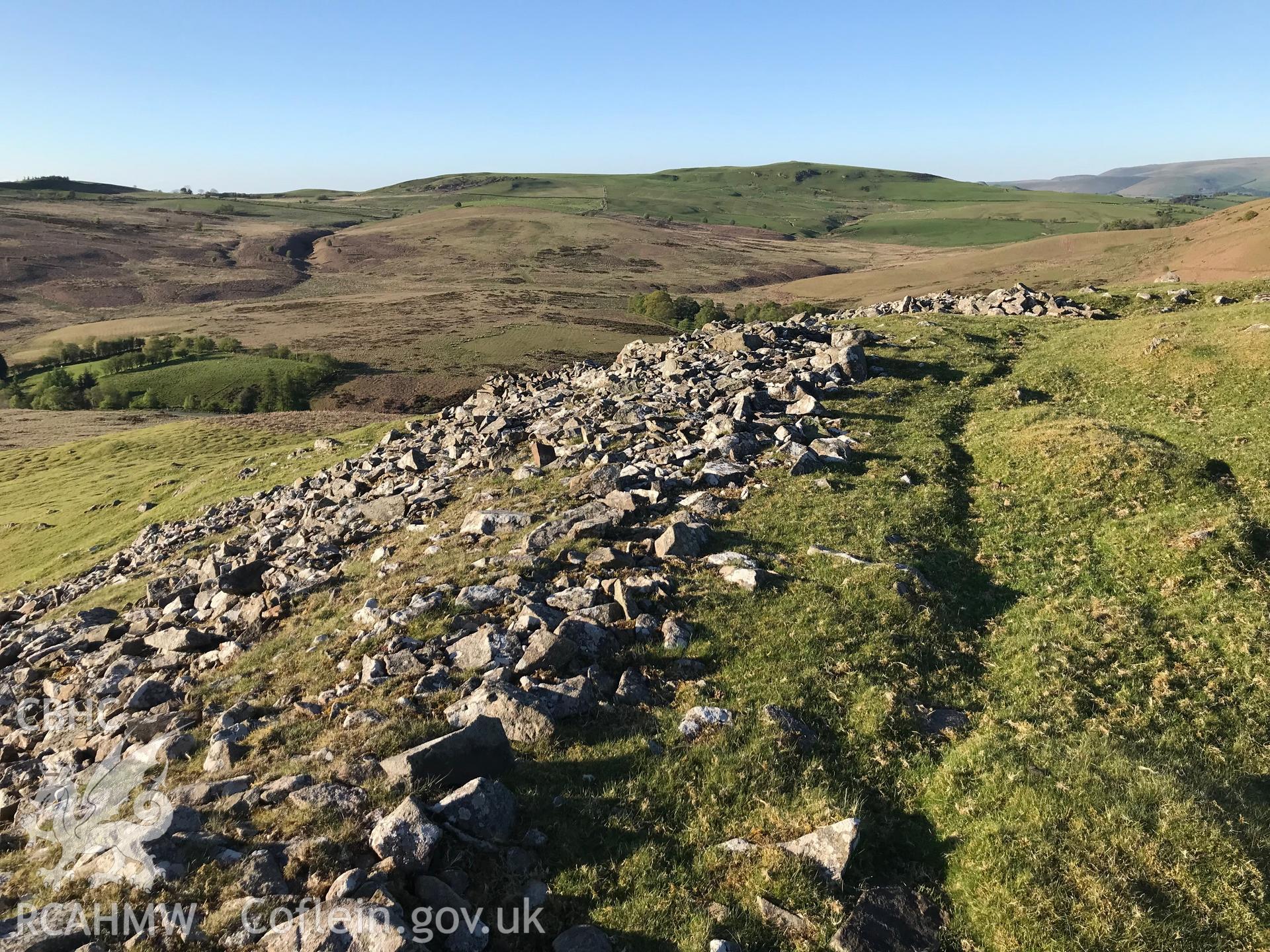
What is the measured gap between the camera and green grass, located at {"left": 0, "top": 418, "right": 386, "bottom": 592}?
4591 cm

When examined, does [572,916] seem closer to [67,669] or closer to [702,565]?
[702,565]

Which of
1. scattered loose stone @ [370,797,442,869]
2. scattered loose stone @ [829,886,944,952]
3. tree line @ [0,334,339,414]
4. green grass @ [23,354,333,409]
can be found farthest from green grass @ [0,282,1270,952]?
green grass @ [23,354,333,409]

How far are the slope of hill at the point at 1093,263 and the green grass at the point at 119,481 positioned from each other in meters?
98.7

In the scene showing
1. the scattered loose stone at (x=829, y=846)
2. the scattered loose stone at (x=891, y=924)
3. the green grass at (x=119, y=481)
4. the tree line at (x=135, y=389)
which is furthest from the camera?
the tree line at (x=135, y=389)

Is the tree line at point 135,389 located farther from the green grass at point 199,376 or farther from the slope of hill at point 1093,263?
the slope of hill at point 1093,263

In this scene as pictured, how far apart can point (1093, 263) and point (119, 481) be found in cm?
16071

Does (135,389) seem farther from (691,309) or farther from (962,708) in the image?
(962,708)

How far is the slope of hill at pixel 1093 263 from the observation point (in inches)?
3492

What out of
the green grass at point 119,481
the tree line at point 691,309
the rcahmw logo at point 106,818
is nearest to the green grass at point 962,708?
the rcahmw logo at point 106,818

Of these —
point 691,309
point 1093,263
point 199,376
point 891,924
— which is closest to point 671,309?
point 691,309

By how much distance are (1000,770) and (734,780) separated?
175 inches

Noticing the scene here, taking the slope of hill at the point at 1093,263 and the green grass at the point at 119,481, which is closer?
the green grass at the point at 119,481

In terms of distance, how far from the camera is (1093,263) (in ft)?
437

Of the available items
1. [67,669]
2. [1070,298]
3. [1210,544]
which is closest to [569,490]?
[67,669]
